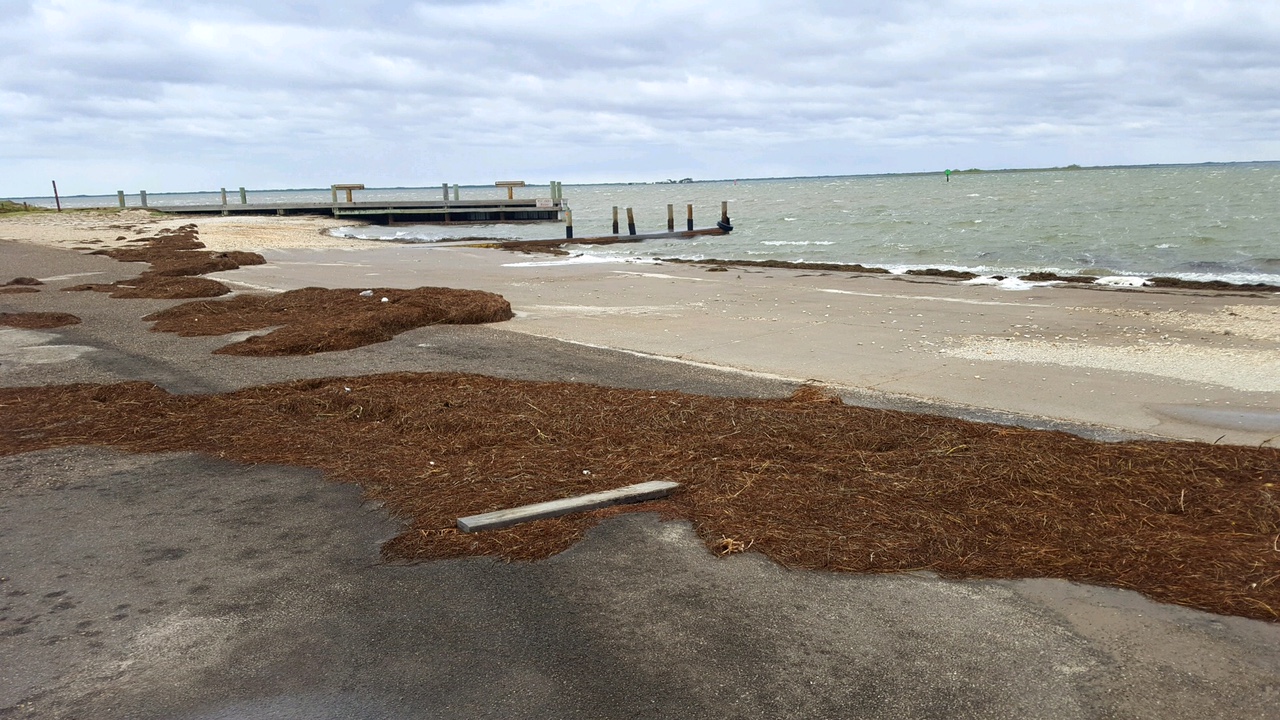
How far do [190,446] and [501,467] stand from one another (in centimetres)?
248

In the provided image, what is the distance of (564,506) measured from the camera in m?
5.09

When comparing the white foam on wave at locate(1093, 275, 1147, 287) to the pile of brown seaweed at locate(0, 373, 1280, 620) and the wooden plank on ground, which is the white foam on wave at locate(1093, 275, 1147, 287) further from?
the wooden plank on ground

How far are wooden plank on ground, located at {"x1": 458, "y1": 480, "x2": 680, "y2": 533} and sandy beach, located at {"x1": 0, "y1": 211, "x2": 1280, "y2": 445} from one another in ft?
11.7

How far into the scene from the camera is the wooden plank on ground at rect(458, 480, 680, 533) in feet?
16.0

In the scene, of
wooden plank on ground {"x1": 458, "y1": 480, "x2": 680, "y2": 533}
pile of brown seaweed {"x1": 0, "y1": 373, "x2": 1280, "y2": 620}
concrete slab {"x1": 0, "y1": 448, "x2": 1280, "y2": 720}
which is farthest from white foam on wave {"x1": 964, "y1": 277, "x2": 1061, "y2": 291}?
concrete slab {"x1": 0, "y1": 448, "x2": 1280, "y2": 720}

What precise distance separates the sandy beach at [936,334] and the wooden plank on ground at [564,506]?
3574 mm

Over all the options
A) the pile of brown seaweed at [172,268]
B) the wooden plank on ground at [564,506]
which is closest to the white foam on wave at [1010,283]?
the pile of brown seaweed at [172,268]

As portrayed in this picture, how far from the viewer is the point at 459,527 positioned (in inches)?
192

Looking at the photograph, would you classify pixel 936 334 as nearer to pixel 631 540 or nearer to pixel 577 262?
pixel 631 540

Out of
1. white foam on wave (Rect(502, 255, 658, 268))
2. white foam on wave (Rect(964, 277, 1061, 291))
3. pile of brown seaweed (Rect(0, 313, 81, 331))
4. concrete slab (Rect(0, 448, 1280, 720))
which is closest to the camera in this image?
concrete slab (Rect(0, 448, 1280, 720))

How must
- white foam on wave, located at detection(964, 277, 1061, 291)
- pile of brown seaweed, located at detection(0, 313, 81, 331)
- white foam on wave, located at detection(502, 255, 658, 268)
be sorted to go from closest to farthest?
pile of brown seaweed, located at detection(0, 313, 81, 331) < white foam on wave, located at detection(964, 277, 1061, 291) < white foam on wave, located at detection(502, 255, 658, 268)

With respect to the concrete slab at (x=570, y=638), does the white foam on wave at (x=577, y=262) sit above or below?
below

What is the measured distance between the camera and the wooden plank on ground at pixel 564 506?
4.87 m

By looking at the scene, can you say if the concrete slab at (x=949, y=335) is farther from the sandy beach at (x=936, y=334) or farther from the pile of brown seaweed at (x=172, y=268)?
the pile of brown seaweed at (x=172, y=268)
